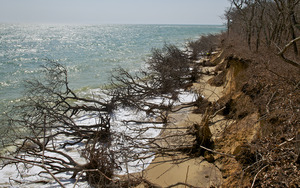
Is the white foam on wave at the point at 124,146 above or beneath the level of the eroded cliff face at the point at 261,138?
beneath

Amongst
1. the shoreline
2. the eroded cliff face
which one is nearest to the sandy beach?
the shoreline

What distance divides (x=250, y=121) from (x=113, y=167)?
12.6ft

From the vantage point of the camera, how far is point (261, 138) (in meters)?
5.26

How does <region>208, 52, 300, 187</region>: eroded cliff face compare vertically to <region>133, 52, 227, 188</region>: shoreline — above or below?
above

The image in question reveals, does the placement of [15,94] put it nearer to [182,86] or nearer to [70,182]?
[182,86]

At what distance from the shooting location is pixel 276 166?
4.34 meters

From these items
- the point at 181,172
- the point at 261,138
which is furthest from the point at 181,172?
the point at 261,138

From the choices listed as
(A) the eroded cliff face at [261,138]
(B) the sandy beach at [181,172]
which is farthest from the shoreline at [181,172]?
(A) the eroded cliff face at [261,138]

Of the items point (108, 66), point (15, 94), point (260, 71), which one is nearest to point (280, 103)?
point (260, 71)

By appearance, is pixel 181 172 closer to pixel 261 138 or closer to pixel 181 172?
pixel 181 172

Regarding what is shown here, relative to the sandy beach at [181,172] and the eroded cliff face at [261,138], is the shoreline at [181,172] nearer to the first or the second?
the sandy beach at [181,172]

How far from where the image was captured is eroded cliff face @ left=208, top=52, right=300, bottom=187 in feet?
14.3

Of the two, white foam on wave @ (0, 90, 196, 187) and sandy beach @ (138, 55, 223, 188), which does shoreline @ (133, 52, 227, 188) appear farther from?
white foam on wave @ (0, 90, 196, 187)

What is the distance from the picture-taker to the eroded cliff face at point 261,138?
4355mm
